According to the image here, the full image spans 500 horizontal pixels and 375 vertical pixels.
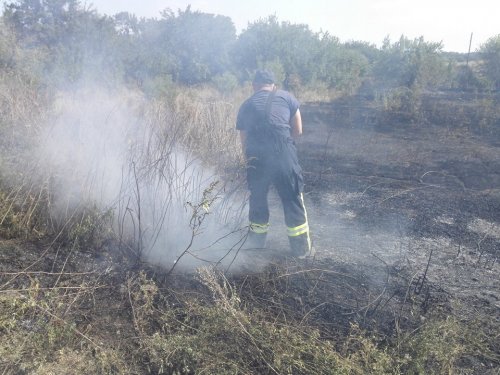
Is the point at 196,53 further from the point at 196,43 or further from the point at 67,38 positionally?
the point at 67,38

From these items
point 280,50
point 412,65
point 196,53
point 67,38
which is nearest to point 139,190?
point 67,38

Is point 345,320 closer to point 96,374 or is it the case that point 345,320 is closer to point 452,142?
point 96,374

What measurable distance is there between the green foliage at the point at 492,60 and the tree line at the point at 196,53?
5cm

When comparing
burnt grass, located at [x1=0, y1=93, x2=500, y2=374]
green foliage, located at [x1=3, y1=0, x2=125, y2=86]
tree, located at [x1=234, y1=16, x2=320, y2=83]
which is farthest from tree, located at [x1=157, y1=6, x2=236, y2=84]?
burnt grass, located at [x1=0, y1=93, x2=500, y2=374]

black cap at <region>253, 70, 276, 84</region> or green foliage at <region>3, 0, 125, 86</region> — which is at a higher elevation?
green foliage at <region>3, 0, 125, 86</region>

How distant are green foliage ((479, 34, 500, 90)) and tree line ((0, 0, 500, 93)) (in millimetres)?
48

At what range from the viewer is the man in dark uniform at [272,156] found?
12.8 ft

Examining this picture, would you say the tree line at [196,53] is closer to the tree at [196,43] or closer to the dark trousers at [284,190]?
the tree at [196,43]

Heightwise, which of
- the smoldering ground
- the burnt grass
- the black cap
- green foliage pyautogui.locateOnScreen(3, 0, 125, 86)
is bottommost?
the burnt grass

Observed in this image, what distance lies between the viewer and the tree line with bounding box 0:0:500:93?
11.9 metres

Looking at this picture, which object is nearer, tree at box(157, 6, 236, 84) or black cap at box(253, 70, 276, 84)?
black cap at box(253, 70, 276, 84)

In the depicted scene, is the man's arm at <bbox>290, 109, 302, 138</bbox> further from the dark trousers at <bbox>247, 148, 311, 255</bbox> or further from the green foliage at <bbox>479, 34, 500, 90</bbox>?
the green foliage at <bbox>479, 34, 500, 90</bbox>

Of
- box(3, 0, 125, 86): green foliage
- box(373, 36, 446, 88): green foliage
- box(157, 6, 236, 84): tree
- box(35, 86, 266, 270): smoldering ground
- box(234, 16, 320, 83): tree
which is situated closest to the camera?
box(35, 86, 266, 270): smoldering ground

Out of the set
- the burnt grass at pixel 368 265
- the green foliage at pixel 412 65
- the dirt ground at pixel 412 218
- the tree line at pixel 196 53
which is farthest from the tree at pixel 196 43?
the burnt grass at pixel 368 265
